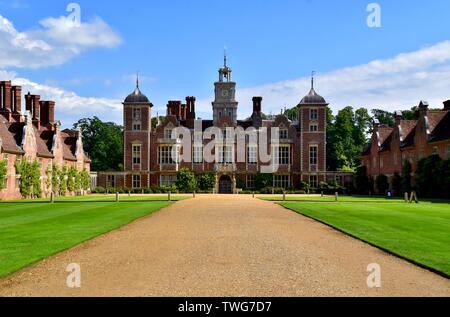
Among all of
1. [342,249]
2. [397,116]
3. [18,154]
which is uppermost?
[397,116]

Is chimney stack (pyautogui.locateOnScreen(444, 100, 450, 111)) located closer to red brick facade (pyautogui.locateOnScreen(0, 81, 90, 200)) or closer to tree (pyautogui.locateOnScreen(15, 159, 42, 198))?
red brick facade (pyautogui.locateOnScreen(0, 81, 90, 200))

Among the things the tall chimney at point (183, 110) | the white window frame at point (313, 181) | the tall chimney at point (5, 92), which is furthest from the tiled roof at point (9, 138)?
the white window frame at point (313, 181)

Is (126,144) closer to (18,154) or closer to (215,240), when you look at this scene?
(18,154)

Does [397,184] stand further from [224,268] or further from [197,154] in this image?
[224,268]

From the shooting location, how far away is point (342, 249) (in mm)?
11555

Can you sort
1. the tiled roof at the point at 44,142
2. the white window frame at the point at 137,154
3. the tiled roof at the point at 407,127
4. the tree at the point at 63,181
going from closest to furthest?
the tiled roof at the point at 44,142 → the tree at the point at 63,181 → the tiled roof at the point at 407,127 → the white window frame at the point at 137,154

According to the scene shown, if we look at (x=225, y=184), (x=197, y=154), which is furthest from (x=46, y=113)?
(x=225, y=184)

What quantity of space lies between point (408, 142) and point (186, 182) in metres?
23.9

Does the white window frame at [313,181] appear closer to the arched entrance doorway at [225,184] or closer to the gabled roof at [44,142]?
the arched entrance doorway at [225,184]

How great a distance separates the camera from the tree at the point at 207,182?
55969 mm

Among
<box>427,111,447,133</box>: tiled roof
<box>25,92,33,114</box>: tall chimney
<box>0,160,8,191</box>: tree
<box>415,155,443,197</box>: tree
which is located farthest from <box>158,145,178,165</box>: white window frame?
<box>427,111,447,133</box>: tiled roof

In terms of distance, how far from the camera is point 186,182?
55438mm
